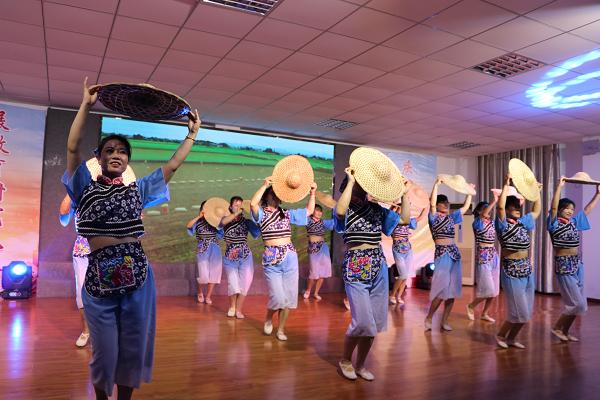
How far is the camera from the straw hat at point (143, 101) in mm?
2057

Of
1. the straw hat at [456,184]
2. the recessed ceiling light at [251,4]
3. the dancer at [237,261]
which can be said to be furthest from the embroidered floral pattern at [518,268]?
the recessed ceiling light at [251,4]

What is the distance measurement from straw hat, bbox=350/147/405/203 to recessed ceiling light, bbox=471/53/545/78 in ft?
7.76

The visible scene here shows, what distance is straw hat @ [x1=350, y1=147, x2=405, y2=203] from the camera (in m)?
3.12

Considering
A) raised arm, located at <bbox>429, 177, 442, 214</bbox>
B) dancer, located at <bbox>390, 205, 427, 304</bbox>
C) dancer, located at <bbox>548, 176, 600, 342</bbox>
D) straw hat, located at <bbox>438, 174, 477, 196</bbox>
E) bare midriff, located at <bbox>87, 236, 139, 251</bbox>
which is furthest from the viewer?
dancer, located at <bbox>390, 205, 427, 304</bbox>

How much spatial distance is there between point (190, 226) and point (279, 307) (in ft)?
8.68

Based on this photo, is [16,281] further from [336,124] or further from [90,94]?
[90,94]

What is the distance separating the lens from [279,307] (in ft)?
15.0

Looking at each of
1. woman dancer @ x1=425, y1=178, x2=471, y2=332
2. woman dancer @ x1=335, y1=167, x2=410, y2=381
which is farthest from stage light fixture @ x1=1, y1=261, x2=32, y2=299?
woman dancer @ x1=425, y1=178, x2=471, y2=332

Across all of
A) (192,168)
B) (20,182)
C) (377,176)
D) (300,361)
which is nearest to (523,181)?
(377,176)

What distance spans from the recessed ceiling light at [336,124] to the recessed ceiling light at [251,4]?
150 inches

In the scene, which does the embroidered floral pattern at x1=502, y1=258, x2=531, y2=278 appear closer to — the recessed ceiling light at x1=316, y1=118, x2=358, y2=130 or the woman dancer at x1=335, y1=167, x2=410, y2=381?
the woman dancer at x1=335, y1=167, x2=410, y2=381

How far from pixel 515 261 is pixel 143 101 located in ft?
11.7

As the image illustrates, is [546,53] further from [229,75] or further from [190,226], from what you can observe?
[190,226]

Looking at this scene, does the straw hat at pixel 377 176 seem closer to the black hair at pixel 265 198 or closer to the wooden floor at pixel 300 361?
the wooden floor at pixel 300 361
